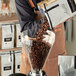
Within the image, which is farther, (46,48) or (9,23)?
(9,23)

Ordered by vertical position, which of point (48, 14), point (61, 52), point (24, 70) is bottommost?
point (24, 70)

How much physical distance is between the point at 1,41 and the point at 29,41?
1838 mm

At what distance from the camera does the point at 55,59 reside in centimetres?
152

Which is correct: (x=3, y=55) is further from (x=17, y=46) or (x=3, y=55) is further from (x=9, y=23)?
(x=9, y=23)

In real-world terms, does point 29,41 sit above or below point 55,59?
above

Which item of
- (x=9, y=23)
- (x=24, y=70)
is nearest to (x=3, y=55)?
(x=9, y=23)

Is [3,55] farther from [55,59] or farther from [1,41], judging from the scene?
[55,59]

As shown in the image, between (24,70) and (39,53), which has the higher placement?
(39,53)

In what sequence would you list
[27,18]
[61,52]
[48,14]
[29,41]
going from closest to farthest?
[29,41]
[48,14]
[27,18]
[61,52]

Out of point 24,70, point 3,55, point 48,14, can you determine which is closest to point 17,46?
point 3,55

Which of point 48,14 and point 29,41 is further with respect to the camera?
point 48,14

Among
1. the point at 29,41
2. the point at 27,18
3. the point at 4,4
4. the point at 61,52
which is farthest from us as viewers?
the point at 4,4

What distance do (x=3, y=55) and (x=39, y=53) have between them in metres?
1.84

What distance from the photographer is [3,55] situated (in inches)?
102
